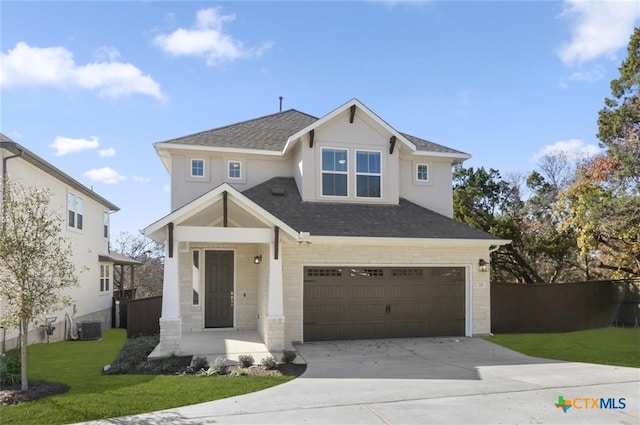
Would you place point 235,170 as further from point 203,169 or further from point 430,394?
point 430,394

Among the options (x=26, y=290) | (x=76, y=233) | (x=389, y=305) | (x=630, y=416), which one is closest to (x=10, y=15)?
(x=26, y=290)

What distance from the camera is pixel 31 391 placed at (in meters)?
7.20

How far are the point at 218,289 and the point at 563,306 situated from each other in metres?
12.1

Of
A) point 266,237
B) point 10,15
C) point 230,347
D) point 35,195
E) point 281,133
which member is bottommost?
point 230,347

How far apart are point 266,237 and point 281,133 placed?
6373 millimetres

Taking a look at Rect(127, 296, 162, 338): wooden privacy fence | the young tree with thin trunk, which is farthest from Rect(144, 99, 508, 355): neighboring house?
the young tree with thin trunk

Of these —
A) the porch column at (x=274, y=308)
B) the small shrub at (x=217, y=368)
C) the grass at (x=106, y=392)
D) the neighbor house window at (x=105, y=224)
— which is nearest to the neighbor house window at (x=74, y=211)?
the neighbor house window at (x=105, y=224)

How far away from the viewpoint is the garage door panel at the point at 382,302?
40.9ft

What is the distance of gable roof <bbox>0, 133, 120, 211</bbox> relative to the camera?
431 inches

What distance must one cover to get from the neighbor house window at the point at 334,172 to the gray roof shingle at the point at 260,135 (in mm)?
1686

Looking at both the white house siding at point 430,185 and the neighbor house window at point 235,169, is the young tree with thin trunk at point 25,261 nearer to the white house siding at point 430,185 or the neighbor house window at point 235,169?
the neighbor house window at point 235,169

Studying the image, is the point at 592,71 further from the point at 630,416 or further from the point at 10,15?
the point at 10,15

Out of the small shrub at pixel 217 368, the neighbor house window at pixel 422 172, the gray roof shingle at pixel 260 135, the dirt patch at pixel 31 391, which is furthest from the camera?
the neighbor house window at pixel 422 172

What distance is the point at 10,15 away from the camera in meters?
9.90
